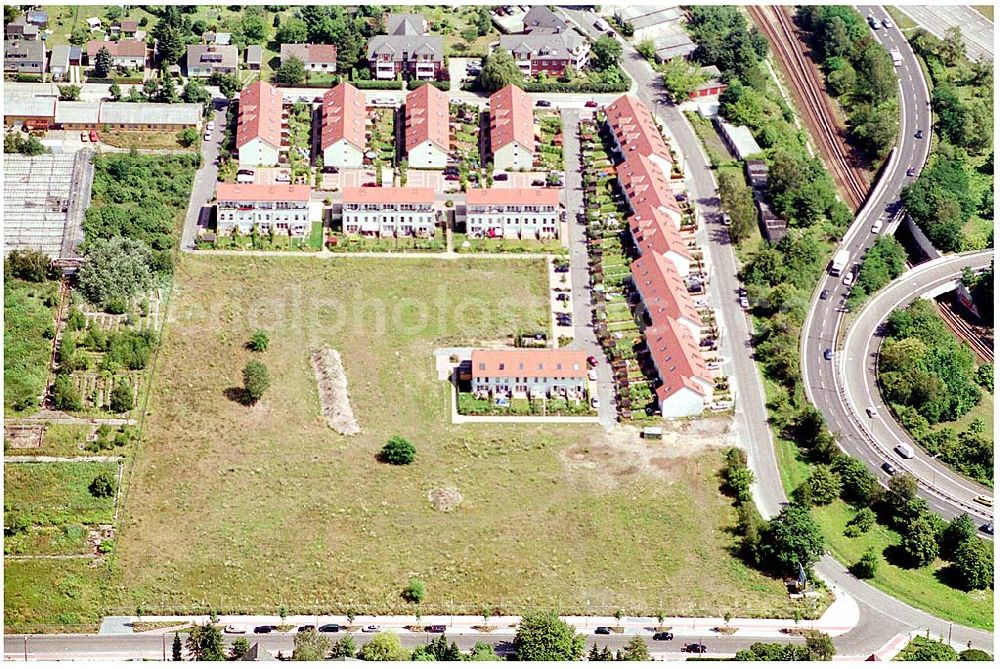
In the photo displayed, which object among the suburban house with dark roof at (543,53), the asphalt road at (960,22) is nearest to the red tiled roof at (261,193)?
the suburban house with dark roof at (543,53)

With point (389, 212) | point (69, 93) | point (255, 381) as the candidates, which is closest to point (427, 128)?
point (389, 212)

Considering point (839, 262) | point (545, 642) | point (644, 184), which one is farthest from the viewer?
point (644, 184)

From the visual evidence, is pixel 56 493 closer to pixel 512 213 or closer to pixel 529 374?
pixel 529 374

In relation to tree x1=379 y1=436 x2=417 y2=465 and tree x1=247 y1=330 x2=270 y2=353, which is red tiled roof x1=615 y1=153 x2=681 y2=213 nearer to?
tree x1=247 y1=330 x2=270 y2=353

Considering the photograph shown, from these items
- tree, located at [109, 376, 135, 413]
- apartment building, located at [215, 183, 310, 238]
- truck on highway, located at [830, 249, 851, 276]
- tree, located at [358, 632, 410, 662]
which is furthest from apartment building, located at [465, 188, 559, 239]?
tree, located at [358, 632, 410, 662]

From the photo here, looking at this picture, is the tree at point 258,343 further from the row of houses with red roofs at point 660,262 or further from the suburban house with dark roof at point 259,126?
the row of houses with red roofs at point 660,262

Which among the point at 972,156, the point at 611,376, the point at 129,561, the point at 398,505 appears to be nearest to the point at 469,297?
the point at 611,376

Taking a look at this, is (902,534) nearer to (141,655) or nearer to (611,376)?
(611,376)
